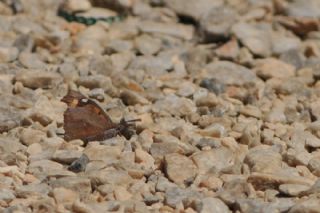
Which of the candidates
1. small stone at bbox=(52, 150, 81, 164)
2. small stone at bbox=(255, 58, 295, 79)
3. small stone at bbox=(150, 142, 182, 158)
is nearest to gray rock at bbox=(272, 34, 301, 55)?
small stone at bbox=(255, 58, 295, 79)

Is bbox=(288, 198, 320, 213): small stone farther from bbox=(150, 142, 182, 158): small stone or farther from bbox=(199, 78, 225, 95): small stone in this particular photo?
bbox=(199, 78, 225, 95): small stone

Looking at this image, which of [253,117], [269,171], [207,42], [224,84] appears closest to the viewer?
[269,171]

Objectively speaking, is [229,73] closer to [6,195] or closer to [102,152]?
[102,152]

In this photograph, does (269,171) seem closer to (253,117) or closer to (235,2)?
(253,117)

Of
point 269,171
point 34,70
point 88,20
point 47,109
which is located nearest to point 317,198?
point 269,171

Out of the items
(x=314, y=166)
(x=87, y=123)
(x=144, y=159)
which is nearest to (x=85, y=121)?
(x=87, y=123)

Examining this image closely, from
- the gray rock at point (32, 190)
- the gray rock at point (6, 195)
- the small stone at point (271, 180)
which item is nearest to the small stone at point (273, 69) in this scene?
the small stone at point (271, 180)

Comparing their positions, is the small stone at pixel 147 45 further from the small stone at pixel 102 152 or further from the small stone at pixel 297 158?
the small stone at pixel 297 158
